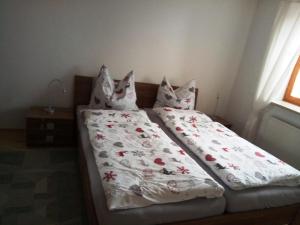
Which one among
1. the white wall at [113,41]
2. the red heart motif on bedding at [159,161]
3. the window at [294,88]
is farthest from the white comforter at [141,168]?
the window at [294,88]

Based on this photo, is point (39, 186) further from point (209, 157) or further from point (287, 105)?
point (287, 105)

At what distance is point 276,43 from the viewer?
3.12 m

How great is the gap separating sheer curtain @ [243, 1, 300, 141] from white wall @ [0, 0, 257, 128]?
651 millimetres

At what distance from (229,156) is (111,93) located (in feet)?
5.10

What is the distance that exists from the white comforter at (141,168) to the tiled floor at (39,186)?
21.0 inches

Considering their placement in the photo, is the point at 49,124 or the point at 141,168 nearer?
the point at 141,168

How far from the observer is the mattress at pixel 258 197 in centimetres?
185

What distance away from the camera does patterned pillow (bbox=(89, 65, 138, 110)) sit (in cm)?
→ 304

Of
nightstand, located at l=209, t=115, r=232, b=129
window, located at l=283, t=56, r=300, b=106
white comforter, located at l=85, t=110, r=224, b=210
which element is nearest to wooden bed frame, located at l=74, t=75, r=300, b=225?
white comforter, located at l=85, t=110, r=224, b=210

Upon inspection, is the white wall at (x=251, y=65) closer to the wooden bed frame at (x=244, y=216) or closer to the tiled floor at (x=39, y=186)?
the wooden bed frame at (x=244, y=216)

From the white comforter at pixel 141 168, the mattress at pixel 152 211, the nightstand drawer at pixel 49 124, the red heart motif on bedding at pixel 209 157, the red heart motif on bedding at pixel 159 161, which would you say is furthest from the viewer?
the nightstand drawer at pixel 49 124

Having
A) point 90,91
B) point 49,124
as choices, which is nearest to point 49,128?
point 49,124

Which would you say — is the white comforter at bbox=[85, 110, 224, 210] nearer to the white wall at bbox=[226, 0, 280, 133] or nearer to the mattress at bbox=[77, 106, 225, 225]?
the mattress at bbox=[77, 106, 225, 225]

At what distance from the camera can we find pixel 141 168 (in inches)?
73.6
